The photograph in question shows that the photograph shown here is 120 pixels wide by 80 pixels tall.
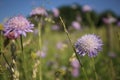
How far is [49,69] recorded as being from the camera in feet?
12.7

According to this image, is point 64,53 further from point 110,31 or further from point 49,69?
point 110,31

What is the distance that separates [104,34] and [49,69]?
2282 mm

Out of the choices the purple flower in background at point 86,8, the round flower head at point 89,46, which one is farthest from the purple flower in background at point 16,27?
the purple flower in background at point 86,8

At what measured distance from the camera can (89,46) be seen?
118 centimetres

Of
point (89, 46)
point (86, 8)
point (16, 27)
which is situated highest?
point (16, 27)

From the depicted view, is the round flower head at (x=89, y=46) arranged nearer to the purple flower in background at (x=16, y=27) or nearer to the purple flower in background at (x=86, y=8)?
the purple flower in background at (x=16, y=27)

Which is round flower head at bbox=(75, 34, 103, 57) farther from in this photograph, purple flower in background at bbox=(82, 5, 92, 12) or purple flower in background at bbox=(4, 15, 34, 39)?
purple flower in background at bbox=(82, 5, 92, 12)

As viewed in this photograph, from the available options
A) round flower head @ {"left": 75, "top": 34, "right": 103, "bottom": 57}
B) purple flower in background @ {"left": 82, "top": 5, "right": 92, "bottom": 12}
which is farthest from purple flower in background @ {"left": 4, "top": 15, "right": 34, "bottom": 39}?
purple flower in background @ {"left": 82, "top": 5, "right": 92, "bottom": 12}

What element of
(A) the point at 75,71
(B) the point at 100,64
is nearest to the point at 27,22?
(A) the point at 75,71

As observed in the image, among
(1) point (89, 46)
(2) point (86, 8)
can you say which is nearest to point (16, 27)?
(1) point (89, 46)

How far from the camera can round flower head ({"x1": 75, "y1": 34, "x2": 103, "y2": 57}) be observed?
3.83ft

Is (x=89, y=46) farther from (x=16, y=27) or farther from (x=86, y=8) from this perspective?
(x=86, y=8)

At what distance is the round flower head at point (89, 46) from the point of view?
117 cm

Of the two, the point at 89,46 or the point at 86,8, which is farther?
the point at 86,8
